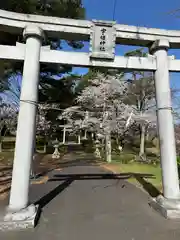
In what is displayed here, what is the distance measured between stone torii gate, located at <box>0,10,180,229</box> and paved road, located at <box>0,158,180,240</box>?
30cm

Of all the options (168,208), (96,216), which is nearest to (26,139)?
(96,216)

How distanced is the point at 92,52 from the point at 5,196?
171 inches

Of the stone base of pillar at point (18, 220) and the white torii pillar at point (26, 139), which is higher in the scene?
the white torii pillar at point (26, 139)

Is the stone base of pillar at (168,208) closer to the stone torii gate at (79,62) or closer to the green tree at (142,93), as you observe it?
the stone torii gate at (79,62)

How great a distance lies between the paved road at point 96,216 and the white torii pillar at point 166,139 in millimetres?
267

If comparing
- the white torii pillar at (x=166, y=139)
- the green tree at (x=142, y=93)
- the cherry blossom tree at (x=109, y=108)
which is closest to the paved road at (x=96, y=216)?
the white torii pillar at (x=166, y=139)

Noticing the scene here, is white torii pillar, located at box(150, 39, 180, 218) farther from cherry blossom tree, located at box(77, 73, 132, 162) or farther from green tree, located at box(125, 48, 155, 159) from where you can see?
green tree, located at box(125, 48, 155, 159)

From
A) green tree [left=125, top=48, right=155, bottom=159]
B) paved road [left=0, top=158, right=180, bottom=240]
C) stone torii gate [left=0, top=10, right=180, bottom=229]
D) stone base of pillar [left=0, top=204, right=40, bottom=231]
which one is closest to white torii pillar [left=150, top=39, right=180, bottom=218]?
stone torii gate [left=0, top=10, right=180, bottom=229]

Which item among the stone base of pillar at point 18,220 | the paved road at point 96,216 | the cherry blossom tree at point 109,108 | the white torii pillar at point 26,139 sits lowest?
the paved road at point 96,216

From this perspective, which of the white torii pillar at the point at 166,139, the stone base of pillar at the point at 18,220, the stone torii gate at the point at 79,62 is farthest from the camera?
the white torii pillar at the point at 166,139

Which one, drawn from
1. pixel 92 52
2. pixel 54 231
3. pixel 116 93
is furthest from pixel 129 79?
pixel 54 231

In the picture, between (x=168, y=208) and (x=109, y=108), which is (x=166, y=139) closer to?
(x=168, y=208)

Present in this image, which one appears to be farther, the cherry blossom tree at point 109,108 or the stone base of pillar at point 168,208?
the cherry blossom tree at point 109,108

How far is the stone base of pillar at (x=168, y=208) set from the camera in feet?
11.8
